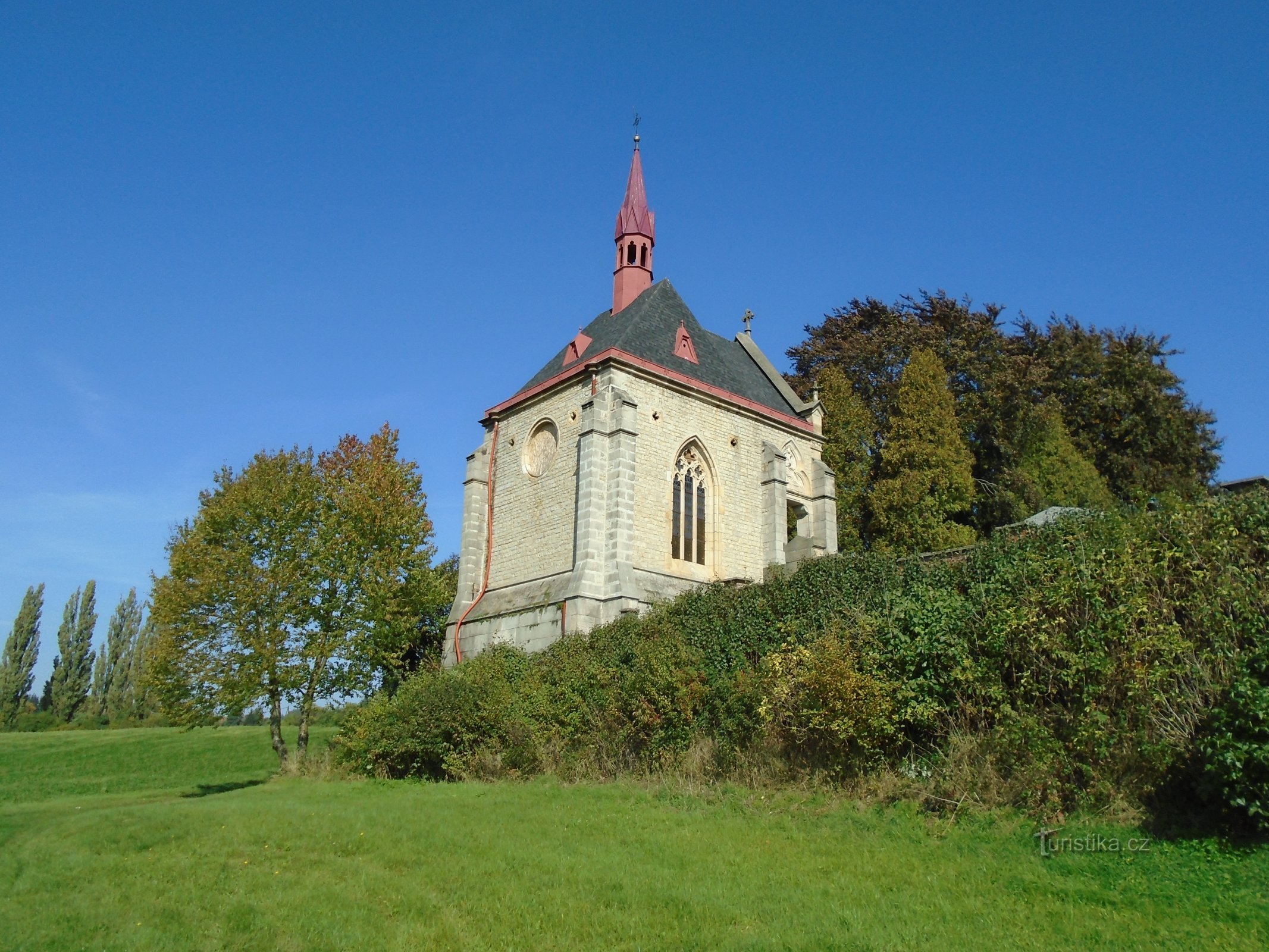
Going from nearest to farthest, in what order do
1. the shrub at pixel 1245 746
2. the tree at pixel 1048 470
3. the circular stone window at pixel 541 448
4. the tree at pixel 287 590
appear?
the shrub at pixel 1245 746 → the tree at pixel 287 590 → the circular stone window at pixel 541 448 → the tree at pixel 1048 470

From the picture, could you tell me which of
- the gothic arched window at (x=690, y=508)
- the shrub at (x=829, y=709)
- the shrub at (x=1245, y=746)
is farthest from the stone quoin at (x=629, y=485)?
the shrub at (x=1245, y=746)

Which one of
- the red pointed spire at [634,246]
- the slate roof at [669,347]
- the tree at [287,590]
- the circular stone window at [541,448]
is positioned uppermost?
the red pointed spire at [634,246]

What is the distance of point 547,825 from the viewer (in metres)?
10.7

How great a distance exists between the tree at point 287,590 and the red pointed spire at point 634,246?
354 inches

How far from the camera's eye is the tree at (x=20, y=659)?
48281 millimetres

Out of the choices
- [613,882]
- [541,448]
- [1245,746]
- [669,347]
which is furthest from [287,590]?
[1245,746]

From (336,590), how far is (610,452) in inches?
276

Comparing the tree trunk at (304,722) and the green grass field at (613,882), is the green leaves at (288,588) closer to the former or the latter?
the tree trunk at (304,722)

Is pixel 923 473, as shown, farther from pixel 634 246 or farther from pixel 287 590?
pixel 287 590

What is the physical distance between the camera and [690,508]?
22.8 m

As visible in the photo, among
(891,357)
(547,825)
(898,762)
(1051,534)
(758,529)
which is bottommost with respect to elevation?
(547,825)

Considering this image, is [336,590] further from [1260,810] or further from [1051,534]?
[1260,810]

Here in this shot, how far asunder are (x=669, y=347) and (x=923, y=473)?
304 inches

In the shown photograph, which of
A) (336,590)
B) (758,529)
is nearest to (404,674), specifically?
(336,590)
